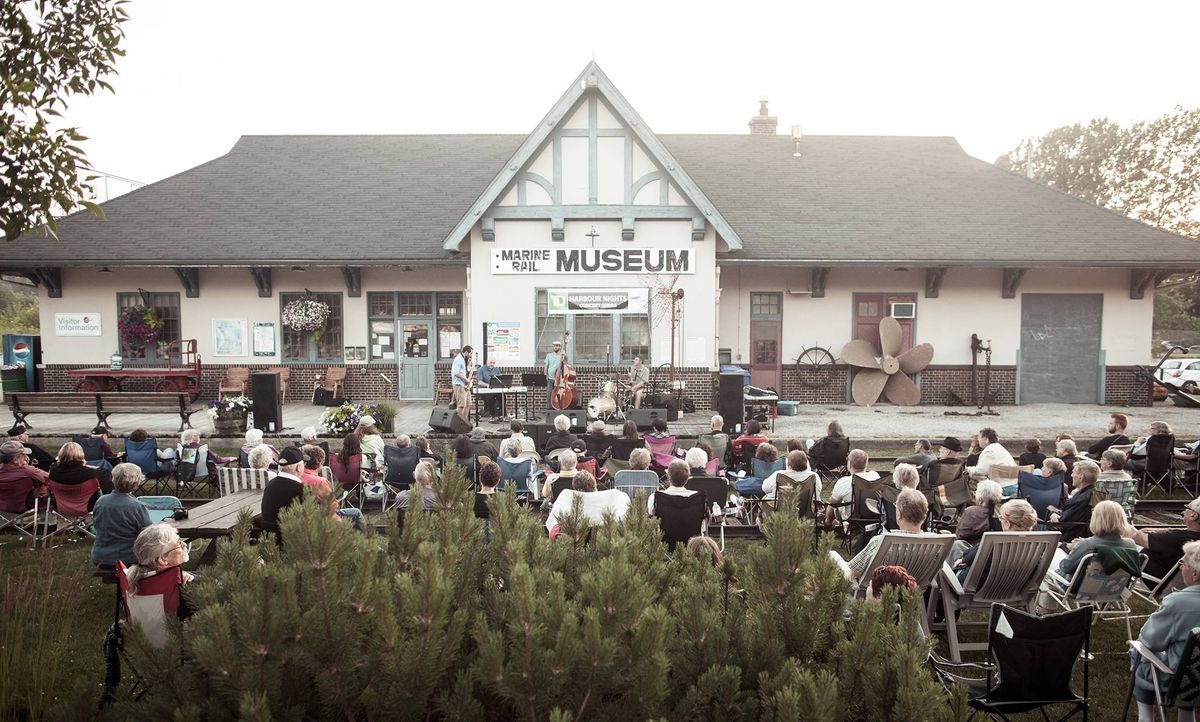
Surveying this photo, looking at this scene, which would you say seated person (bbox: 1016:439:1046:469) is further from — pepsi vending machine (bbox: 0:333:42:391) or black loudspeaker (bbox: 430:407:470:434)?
pepsi vending machine (bbox: 0:333:42:391)

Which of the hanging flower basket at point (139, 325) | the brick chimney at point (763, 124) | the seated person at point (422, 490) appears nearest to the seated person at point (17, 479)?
the seated person at point (422, 490)

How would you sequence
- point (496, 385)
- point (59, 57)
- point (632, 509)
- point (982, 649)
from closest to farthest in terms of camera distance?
1. point (632, 509)
2. point (982, 649)
3. point (59, 57)
4. point (496, 385)

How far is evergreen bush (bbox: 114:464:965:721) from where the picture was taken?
2.07 metres

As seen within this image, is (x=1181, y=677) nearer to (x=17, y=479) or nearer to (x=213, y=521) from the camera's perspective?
(x=213, y=521)

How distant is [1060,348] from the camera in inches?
717

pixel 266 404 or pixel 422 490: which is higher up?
pixel 422 490

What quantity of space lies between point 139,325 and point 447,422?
32.7 feet

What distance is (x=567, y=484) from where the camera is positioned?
272 inches

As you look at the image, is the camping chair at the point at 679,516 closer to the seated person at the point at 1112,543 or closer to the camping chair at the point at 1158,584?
the seated person at the point at 1112,543

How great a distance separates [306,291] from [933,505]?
15183 mm

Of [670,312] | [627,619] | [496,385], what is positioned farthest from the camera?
[670,312]

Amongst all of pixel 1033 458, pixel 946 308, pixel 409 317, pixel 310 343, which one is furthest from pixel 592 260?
pixel 1033 458

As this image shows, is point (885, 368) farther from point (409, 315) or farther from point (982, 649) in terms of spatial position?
point (982, 649)

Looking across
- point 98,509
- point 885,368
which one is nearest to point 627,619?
point 98,509
